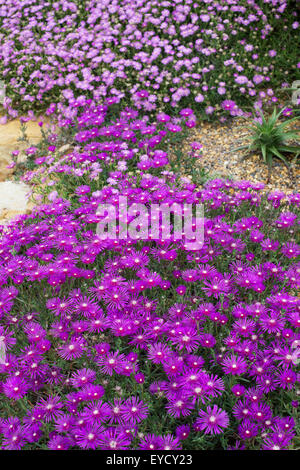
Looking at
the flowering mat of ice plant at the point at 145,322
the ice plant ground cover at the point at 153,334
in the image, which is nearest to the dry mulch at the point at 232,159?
the flowering mat of ice plant at the point at 145,322

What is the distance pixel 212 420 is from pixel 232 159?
3.18m

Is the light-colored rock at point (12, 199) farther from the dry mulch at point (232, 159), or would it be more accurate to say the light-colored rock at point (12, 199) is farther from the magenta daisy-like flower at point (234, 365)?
the magenta daisy-like flower at point (234, 365)

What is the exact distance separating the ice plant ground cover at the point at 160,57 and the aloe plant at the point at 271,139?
0.51 m

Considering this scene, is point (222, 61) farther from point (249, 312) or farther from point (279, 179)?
point (249, 312)

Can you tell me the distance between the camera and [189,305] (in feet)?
8.98

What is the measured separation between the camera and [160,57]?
5.35m

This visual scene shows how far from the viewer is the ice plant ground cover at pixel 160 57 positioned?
511 centimetres

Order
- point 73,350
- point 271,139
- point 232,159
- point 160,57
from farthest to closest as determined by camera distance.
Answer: point 160,57, point 232,159, point 271,139, point 73,350

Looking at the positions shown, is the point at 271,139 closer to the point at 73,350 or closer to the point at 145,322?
the point at 145,322

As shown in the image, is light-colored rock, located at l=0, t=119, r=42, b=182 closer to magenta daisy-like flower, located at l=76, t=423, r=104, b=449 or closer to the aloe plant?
the aloe plant

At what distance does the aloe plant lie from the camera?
4426 millimetres

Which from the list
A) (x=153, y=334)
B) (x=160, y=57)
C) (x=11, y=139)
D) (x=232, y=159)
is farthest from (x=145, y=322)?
(x=160, y=57)

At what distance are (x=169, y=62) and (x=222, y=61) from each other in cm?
60

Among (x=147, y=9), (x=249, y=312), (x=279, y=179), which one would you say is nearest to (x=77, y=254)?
(x=249, y=312)
